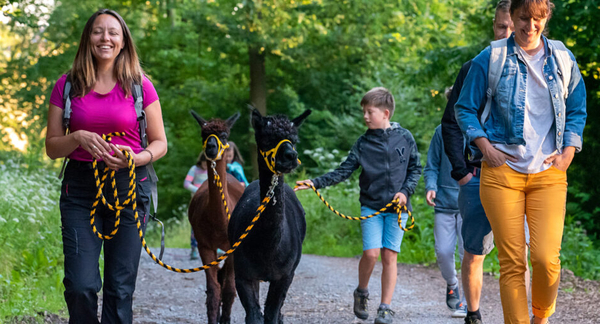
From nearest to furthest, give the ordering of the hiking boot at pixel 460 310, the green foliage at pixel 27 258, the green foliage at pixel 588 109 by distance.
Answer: the green foliage at pixel 27 258 < the hiking boot at pixel 460 310 < the green foliage at pixel 588 109

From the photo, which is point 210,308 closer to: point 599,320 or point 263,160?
point 263,160

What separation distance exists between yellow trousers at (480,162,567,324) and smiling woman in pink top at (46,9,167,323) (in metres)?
2.16

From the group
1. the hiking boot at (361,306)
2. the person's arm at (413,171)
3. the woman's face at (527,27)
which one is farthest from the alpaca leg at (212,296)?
the woman's face at (527,27)

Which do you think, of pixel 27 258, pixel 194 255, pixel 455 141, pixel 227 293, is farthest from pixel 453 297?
pixel 194 255

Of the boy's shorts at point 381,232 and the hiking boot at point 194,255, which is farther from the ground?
the boy's shorts at point 381,232

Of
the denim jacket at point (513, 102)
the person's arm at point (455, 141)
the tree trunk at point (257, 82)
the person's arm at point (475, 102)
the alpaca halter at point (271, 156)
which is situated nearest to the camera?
the denim jacket at point (513, 102)

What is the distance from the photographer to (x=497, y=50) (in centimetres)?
431

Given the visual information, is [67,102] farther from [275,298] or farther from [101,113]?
[275,298]

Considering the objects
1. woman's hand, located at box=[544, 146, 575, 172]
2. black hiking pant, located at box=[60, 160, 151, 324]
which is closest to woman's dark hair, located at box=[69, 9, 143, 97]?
black hiking pant, located at box=[60, 160, 151, 324]

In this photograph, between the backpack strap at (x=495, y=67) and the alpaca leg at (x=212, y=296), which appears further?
the alpaca leg at (x=212, y=296)

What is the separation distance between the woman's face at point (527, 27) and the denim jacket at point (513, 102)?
7 cm

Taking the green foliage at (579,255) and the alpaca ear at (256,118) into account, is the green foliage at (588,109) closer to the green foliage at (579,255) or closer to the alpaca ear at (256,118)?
the green foliage at (579,255)

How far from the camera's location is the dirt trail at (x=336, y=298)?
6.91m

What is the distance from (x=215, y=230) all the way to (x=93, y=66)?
279 cm
